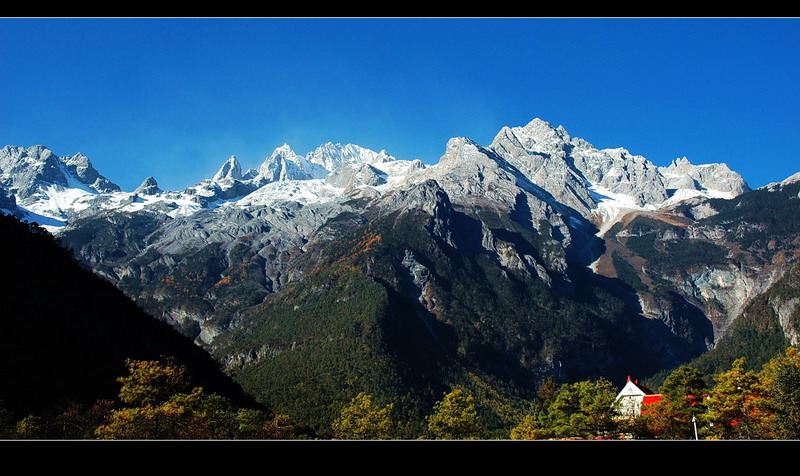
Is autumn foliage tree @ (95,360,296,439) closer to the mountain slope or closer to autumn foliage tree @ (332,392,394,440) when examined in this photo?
autumn foliage tree @ (332,392,394,440)

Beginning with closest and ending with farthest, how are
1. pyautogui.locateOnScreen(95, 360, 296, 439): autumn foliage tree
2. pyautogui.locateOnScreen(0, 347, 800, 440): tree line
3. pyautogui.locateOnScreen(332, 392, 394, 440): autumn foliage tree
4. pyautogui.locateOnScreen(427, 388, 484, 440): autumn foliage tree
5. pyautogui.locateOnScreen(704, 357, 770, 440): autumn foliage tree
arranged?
pyautogui.locateOnScreen(95, 360, 296, 439): autumn foliage tree < pyautogui.locateOnScreen(0, 347, 800, 440): tree line < pyautogui.locateOnScreen(704, 357, 770, 440): autumn foliage tree < pyautogui.locateOnScreen(332, 392, 394, 440): autumn foliage tree < pyautogui.locateOnScreen(427, 388, 484, 440): autumn foliage tree

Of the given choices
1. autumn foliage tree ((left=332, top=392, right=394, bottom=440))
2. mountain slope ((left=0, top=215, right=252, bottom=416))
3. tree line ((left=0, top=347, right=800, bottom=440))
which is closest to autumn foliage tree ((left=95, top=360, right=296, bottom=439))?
tree line ((left=0, top=347, right=800, bottom=440))

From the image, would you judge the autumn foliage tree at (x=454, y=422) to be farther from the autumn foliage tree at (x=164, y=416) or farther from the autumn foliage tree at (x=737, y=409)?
the autumn foliage tree at (x=737, y=409)

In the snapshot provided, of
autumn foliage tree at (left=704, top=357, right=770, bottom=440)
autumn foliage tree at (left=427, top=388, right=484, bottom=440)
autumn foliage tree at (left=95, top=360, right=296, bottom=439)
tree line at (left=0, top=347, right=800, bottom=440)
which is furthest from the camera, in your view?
autumn foliage tree at (left=427, top=388, right=484, bottom=440)

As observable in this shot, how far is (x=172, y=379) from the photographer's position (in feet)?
211

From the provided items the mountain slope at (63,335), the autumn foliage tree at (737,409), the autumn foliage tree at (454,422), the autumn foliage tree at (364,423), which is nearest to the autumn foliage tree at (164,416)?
the autumn foliage tree at (364,423)

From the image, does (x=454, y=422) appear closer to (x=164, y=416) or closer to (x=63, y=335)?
(x=164, y=416)

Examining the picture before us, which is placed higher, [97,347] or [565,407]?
[97,347]

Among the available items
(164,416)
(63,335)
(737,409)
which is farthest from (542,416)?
(63,335)

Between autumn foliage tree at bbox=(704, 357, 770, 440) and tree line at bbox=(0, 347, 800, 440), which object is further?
autumn foliage tree at bbox=(704, 357, 770, 440)

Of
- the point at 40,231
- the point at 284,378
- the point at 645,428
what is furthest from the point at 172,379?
the point at 284,378
